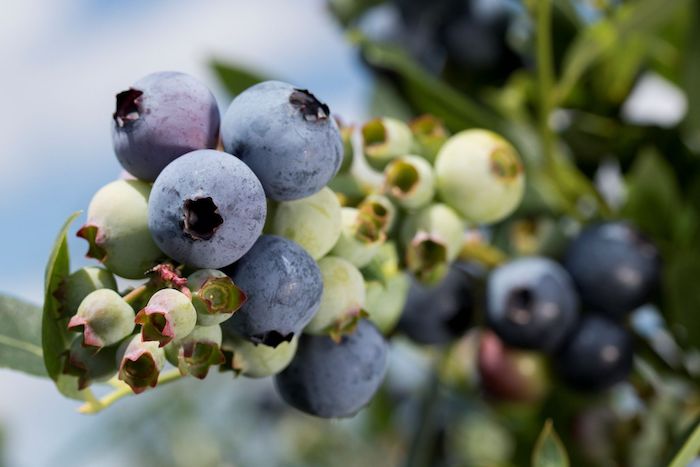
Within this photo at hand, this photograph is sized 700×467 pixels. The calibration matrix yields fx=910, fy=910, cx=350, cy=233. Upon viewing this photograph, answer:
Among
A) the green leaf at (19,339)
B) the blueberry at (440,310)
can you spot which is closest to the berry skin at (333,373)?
the green leaf at (19,339)

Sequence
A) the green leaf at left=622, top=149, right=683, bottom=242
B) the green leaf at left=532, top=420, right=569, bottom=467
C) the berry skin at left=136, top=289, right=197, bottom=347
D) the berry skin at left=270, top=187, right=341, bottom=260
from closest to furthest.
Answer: the berry skin at left=136, top=289, right=197, bottom=347 < the berry skin at left=270, top=187, right=341, bottom=260 < the green leaf at left=532, top=420, right=569, bottom=467 < the green leaf at left=622, top=149, right=683, bottom=242

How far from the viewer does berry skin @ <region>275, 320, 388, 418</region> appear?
0.76m

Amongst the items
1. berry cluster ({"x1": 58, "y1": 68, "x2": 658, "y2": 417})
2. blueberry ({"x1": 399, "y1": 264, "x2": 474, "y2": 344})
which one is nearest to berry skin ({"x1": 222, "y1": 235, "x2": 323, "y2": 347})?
berry cluster ({"x1": 58, "y1": 68, "x2": 658, "y2": 417})

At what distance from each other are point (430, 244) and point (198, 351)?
30 cm

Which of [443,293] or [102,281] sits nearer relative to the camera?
[102,281]

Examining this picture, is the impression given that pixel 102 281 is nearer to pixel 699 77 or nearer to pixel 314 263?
pixel 314 263

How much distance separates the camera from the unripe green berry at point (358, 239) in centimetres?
73

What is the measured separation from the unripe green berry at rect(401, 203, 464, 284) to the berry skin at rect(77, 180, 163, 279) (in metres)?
0.28

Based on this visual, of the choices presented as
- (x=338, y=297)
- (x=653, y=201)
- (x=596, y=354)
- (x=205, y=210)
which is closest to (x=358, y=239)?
(x=338, y=297)

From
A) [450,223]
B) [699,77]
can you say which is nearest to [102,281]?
[450,223]

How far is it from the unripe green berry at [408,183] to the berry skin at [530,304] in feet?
0.97

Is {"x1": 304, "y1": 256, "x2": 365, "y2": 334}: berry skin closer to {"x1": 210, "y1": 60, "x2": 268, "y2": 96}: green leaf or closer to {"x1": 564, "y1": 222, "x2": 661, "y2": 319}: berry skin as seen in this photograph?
{"x1": 564, "y1": 222, "x2": 661, "y2": 319}: berry skin

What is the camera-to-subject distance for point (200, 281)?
0.61m

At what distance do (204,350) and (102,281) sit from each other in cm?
10
